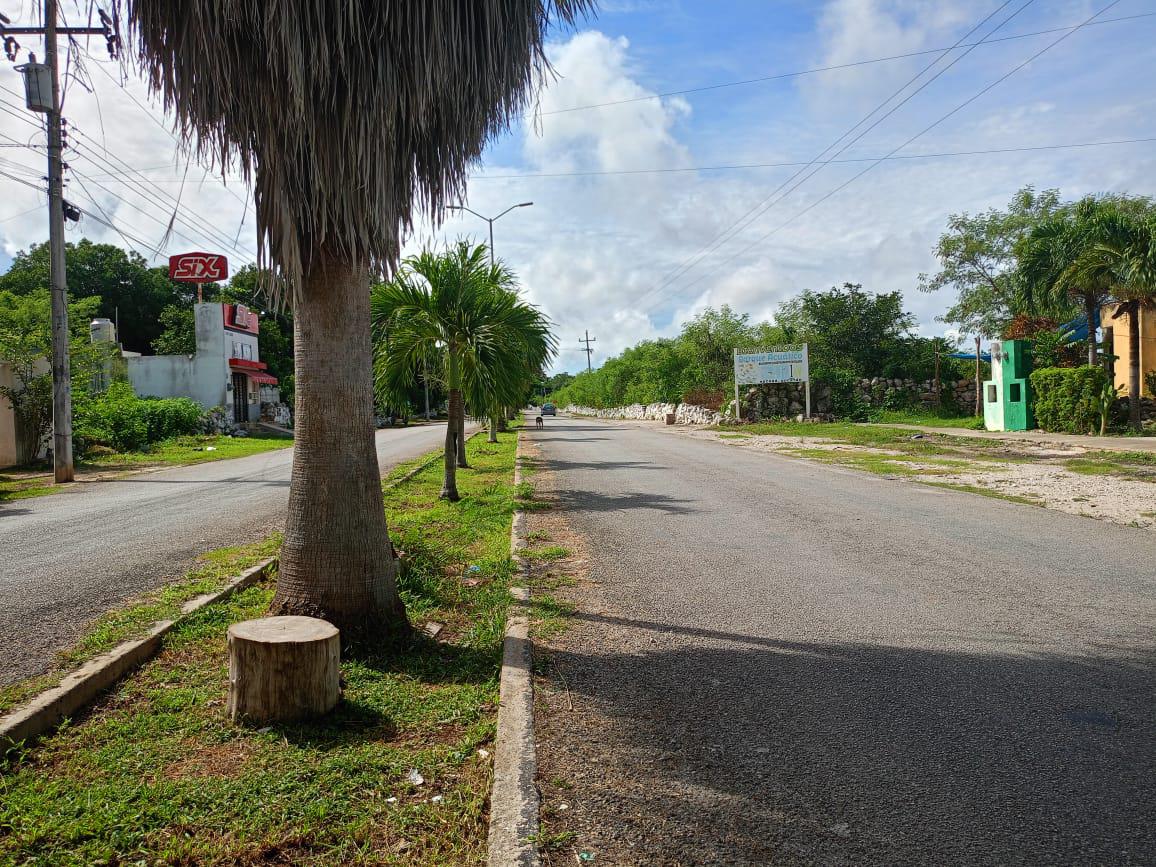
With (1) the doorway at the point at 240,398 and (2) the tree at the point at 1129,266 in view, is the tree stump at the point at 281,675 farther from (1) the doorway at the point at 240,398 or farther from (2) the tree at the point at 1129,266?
(1) the doorway at the point at 240,398

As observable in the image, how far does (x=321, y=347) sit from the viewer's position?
15.9 ft

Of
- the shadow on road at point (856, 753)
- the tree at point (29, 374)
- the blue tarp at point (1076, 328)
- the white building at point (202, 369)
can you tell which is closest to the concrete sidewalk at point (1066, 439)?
the blue tarp at point (1076, 328)

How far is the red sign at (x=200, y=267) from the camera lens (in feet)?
137

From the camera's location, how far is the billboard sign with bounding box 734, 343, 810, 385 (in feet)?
122

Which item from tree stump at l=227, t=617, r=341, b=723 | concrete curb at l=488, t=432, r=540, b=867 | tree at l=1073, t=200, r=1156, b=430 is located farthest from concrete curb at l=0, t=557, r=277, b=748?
tree at l=1073, t=200, r=1156, b=430

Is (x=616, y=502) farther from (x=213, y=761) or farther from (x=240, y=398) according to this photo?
(x=240, y=398)

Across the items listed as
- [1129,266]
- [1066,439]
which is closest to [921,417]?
[1066,439]

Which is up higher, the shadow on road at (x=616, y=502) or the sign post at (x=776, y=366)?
the sign post at (x=776, y=366)

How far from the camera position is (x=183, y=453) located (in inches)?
979

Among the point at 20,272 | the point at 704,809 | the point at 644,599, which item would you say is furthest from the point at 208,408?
the point at 704,809

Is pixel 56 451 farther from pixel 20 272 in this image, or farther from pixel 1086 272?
pixel 20 272

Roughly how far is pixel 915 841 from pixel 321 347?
3945 mm

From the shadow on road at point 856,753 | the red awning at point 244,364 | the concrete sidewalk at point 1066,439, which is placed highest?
the red awning at point 244,364

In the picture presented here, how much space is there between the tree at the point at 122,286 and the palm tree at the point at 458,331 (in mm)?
49191
